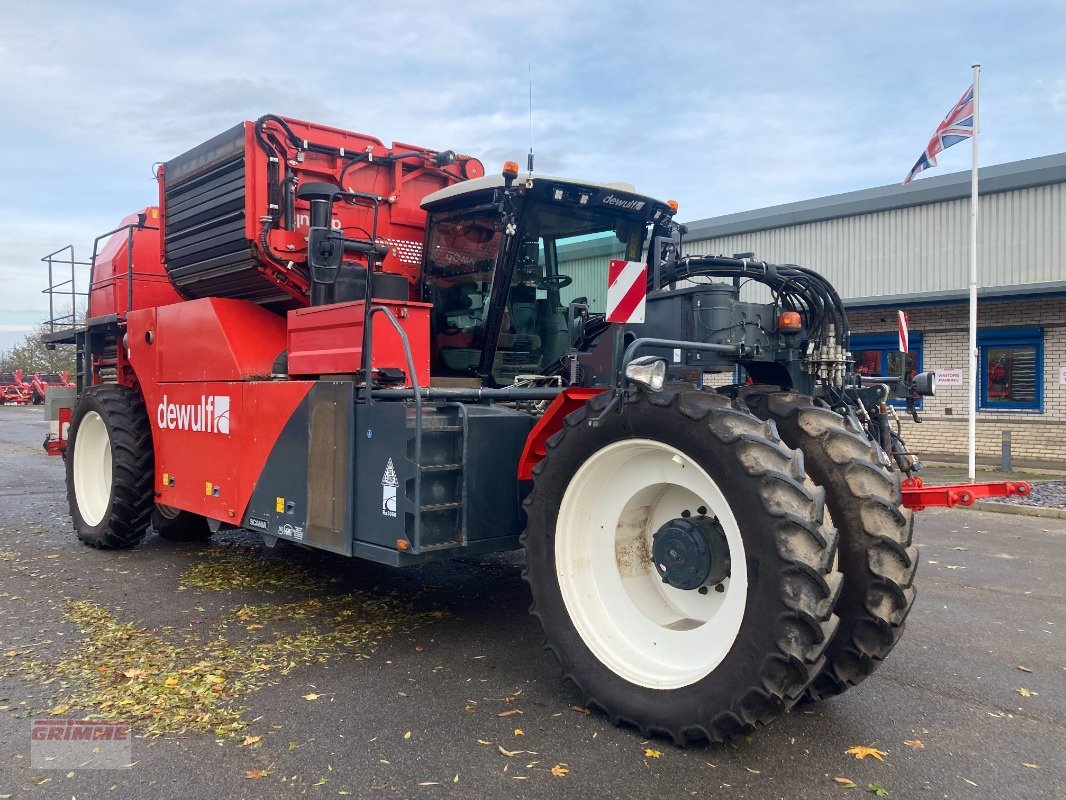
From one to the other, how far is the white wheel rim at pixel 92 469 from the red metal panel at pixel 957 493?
6949 mm

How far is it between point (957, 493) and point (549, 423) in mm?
1933

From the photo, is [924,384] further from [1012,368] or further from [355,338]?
[1012,368]

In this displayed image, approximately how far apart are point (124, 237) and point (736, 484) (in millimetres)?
7270

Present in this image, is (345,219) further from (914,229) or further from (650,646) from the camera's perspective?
(914,229)

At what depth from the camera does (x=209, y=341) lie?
6.29 meters

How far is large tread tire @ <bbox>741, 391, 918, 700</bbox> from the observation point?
3.53 m

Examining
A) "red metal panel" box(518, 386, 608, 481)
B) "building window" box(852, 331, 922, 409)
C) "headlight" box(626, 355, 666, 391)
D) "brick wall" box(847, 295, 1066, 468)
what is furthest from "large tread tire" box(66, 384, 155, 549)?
"brick wall" box(847, 295, 1066, 468)

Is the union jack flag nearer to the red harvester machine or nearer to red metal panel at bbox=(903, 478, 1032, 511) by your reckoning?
the red harvester machine

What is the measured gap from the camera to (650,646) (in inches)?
148

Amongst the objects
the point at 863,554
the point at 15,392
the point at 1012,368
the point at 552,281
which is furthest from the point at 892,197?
the point at 15,392

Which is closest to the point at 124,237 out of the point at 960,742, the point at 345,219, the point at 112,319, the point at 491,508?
the point at 112,319

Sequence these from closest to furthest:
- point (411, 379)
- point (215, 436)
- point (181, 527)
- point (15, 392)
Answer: point (411, 379) < point (215, 436) < point (181, 527) < point (15, 392)

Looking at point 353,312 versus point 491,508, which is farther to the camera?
point 353,312

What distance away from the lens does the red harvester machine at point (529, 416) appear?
339 centimetres
